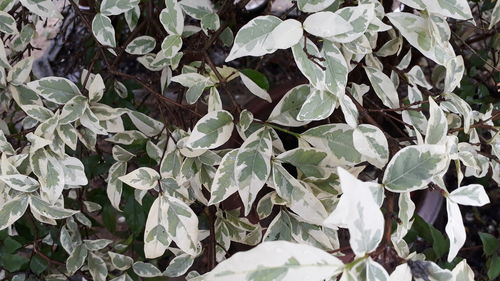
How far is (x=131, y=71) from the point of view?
63.2 inches

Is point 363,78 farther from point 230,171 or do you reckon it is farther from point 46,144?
point 46,144

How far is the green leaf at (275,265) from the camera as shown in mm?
354

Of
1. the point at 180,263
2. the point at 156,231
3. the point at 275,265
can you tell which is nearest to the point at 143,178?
the point at 156,231

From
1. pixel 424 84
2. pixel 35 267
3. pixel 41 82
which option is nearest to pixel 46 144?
pixel 41 82

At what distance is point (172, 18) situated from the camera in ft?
2.00

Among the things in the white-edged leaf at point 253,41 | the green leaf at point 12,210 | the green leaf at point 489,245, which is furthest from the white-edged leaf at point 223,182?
the green leaf at point 489,245

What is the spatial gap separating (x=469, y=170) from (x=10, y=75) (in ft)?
1.98

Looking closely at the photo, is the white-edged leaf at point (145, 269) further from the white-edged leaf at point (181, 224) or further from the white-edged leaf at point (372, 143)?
the white-edged leaf at point (372, 143)

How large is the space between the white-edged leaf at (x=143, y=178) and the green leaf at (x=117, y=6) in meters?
0.19

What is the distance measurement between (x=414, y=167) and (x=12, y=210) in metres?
0.43

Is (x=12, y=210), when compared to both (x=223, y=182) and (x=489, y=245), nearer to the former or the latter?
(x=223, y=182)

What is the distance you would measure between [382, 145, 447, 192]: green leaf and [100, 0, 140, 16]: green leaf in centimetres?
35

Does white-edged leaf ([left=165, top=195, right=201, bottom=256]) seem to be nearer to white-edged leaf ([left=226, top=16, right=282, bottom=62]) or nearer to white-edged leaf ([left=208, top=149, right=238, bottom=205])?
white-edged leaf ([left=208, top=149, right=238, bottom=205])

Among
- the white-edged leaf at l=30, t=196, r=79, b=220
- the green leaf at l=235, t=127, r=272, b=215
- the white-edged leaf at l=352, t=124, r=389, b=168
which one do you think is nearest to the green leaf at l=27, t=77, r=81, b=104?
the white-edged leaf at l=30, t=196, r=79, b=220
